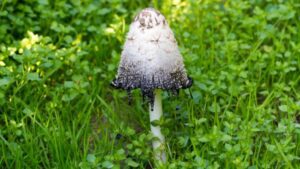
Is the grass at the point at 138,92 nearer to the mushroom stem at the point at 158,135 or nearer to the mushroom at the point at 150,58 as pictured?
the mushroom stem at the point at 158,135

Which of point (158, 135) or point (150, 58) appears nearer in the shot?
point (150, 58)

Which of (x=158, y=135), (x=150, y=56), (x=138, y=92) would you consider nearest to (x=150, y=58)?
(x=150, y=56)

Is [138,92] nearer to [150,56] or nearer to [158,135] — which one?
[158,135]

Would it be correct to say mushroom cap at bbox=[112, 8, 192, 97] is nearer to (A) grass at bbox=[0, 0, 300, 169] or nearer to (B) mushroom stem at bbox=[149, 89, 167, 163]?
(B) mushroom stem at bbox=[149, 89, 167, 163]

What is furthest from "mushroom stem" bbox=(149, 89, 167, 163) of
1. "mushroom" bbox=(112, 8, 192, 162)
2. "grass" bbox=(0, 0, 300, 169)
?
"mushroom" bbox=(112, 8, 192, 162)

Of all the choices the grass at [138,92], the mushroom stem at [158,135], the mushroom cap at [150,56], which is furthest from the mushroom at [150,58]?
the grass at [138,92]

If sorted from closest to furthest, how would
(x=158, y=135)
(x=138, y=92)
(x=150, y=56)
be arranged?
(x=150, y=56) → (x=158, y=135) → (x=138, y=92)
